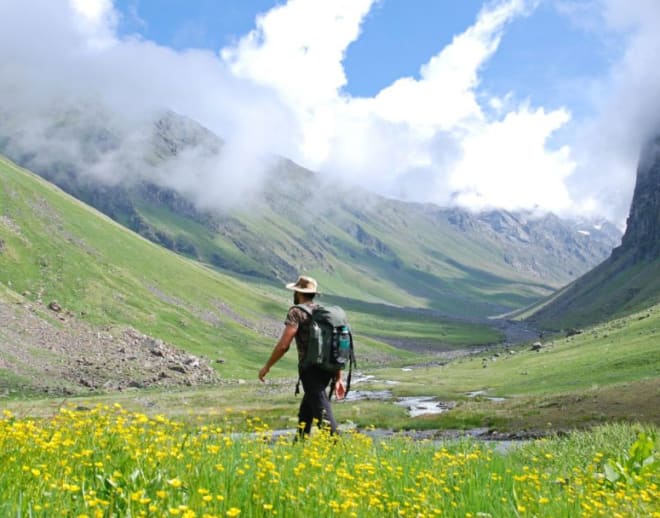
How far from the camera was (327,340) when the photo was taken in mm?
13281

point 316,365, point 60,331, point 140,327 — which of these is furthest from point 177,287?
point 316,365

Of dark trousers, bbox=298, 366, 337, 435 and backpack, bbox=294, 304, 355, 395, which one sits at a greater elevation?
backpack, bbox=294, 304, 355, 395

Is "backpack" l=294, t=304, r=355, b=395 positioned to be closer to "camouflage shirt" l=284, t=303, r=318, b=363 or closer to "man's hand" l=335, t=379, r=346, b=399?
"camouflage shirt" l=284, t=303, r=318, b=363

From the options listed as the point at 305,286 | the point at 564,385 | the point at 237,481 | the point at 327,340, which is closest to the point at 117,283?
the point at 564,385

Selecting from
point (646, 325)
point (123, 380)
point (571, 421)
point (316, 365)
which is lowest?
point (123, 380)

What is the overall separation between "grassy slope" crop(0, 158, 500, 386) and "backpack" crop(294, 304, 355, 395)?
3712 inches

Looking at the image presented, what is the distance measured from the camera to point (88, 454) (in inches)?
280

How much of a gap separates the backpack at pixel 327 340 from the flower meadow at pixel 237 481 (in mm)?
2853

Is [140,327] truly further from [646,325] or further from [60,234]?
[646,325]

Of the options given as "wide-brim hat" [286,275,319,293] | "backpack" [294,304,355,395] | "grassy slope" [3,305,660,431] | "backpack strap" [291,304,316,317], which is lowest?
"grassy slope" [3,305,660,431]

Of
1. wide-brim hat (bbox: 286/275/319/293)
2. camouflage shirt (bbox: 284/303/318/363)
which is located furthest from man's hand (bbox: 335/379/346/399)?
wide-brim hat (bbox: 286/275/319/293)

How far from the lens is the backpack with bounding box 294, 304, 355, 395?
13148 millimetres

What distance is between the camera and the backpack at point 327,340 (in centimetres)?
1315

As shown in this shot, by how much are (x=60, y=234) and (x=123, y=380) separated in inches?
2825
